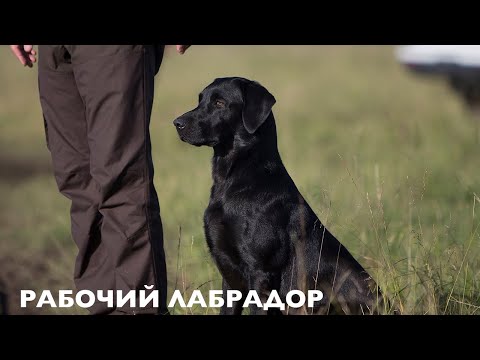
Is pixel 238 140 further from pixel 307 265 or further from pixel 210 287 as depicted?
pixel 210 287

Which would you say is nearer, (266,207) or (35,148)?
(266,207)

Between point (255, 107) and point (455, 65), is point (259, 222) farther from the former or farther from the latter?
point (455, 65)

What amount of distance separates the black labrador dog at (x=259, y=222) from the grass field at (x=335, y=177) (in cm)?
16

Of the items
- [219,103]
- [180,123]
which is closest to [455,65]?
[219,103]

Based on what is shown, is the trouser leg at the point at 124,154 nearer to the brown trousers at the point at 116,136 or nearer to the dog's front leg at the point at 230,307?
the brown trousers at the point at 116,136

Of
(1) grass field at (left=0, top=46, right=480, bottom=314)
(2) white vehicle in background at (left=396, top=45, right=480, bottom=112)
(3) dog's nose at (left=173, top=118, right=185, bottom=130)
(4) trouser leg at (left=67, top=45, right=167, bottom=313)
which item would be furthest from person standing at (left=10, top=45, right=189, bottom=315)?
(2) white vehicle in background at (left=396, top=45, right=480, bottom=112)

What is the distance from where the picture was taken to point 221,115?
410cm

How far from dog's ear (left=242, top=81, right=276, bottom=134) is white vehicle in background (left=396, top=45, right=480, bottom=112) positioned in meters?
7.75

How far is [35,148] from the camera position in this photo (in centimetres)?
1069

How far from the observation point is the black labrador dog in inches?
153

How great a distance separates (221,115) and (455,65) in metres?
8.24
